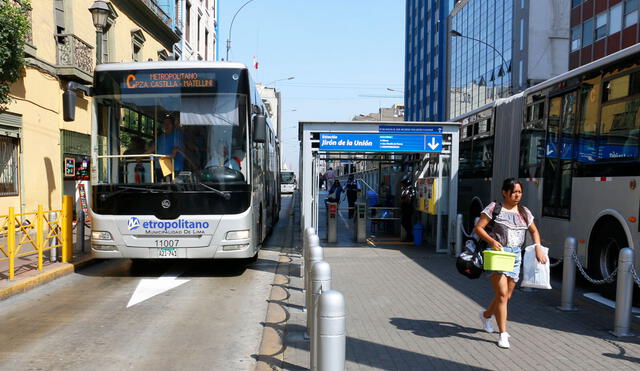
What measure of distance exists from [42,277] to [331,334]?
691 cm

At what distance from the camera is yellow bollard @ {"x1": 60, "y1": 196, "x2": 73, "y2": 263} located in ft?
31.9

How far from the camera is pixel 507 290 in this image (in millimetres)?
5234

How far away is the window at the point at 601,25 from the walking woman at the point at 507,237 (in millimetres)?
30221

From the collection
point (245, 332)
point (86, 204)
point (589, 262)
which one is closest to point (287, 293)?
point (245, 332)

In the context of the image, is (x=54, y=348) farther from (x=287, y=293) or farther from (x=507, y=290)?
(x=507, y=290)

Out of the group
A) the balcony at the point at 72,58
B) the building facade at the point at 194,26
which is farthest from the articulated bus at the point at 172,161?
the building facade at the point at 194,26

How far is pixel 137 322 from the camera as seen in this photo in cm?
623

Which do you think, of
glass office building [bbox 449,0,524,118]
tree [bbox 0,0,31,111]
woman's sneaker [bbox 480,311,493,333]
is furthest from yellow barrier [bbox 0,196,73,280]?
glass office building [bbox 449,0,524,118]

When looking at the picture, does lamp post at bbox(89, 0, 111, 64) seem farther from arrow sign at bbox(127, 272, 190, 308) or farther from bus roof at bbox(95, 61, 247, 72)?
arrow sign at bbox(127, 272, 190, 308)

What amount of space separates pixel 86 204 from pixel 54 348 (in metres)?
11.2

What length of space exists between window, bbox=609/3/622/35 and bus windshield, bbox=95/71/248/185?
27908mm

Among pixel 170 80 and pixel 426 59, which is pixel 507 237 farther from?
pixel 426 59

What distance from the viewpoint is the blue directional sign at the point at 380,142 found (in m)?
11.7

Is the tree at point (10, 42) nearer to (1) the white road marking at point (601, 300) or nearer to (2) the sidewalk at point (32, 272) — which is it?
(2) the sidewalk at point (32, 272)
